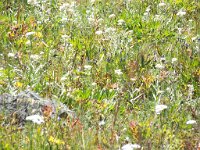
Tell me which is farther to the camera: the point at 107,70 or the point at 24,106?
the point at 107,70

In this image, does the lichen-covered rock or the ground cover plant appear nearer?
the ground cover plant

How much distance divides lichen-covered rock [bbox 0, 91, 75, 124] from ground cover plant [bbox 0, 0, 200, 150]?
0.16 metres

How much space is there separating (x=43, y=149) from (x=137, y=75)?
2332mm

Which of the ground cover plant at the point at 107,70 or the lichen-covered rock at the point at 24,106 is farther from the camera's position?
the lichen-covered rock at the point at 24,106

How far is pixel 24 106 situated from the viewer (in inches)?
171

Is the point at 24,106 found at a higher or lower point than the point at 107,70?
higher

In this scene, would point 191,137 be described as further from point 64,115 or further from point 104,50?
point 104,50

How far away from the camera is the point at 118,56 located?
6.25 metres

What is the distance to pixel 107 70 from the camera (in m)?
5.96

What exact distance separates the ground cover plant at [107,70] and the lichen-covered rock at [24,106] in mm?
162

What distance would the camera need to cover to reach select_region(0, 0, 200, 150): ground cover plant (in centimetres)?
377

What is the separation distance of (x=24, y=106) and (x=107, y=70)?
1.78 meters

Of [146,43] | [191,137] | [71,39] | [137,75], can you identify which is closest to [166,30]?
[146,43]

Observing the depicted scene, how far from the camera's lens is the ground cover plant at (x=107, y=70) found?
3.77m
